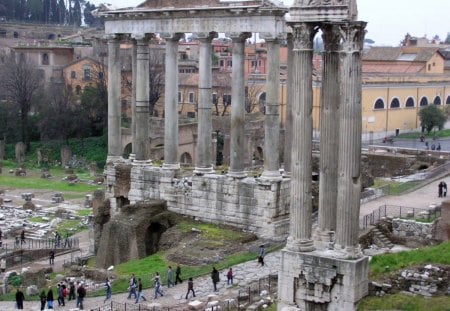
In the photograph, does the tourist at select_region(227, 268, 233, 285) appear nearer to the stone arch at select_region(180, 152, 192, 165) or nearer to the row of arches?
the stone arch at select_region(180, 152, 192, 165)

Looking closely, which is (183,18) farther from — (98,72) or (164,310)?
(98,72)

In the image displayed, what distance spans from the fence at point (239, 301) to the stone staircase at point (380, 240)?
190 inches

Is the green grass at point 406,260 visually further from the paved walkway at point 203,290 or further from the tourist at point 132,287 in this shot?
the tourist at point 132,287

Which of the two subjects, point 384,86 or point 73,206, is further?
point 384,86

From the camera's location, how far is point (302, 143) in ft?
52.6

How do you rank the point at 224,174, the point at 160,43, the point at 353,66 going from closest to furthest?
1. the point at 353,66
2. the point at 224,174
3. the point at 160,43

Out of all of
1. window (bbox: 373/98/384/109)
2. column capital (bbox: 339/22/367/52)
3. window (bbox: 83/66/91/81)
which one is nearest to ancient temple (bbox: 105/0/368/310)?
column capital (bbox: 339/22/367/52)

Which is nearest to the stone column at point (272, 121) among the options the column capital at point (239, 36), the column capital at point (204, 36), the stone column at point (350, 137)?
the column capital at point (239, 36)

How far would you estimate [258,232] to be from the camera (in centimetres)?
2398

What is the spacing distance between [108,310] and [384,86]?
39123 mm

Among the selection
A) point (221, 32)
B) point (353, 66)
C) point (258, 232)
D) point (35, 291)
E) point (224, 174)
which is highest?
point (221, 32)

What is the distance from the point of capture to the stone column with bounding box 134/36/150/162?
88.5ft

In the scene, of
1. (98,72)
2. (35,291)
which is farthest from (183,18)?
(98,72)

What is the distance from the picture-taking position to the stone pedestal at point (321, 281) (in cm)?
1533
